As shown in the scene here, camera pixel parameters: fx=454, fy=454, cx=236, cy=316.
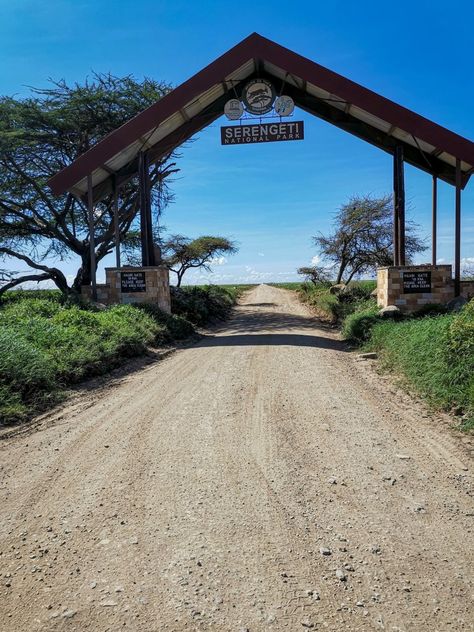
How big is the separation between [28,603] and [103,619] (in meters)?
0.43

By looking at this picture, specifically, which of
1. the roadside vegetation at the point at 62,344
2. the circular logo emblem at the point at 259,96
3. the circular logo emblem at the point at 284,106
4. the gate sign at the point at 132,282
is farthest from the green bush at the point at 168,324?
the circular logo emblem at the point at 284,106

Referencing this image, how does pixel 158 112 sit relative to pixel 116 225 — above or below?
above

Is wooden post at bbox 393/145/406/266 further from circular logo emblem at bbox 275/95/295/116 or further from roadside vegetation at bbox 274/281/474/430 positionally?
circular logo emblem at bbox 275/95/295/116

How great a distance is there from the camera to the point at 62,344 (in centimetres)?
779

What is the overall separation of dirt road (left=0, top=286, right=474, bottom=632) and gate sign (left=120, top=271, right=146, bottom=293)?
792cm

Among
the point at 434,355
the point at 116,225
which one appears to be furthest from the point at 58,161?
the point at 434,355

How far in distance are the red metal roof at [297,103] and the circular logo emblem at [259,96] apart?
35cm

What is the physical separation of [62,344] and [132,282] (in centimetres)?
564

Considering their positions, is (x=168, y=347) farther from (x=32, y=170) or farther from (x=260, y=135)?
(x=32, y=170)

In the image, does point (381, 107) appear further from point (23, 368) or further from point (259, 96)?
point (23, 368)

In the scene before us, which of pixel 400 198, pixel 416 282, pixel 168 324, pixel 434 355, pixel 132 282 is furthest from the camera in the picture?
pixel 132 282

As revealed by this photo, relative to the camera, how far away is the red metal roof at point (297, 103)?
11461mm

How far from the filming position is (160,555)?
2.58 metres

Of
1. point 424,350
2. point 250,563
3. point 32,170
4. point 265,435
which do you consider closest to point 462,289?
point 424,350
